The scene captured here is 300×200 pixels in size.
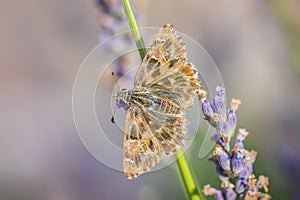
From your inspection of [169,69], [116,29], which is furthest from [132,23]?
[116,29]

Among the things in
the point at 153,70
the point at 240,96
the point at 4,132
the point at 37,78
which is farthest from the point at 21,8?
the point at 153,70

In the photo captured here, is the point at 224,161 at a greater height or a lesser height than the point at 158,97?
lesser

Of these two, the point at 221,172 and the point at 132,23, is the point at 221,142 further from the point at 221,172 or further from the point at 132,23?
the point at 132,23

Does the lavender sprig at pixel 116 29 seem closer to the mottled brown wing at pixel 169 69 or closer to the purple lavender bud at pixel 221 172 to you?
the mottled brown wing at pixel 169 69

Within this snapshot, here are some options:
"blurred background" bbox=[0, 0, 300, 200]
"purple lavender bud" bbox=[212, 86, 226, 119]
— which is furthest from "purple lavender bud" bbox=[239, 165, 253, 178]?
"blurred background" bbox=[0, 0, 300, 200]

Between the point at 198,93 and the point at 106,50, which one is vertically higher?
the point at 106,50

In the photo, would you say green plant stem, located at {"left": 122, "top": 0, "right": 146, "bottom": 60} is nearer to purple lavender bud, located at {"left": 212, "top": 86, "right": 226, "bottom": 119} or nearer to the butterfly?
the butterfly

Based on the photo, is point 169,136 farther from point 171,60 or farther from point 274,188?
point 274,188
